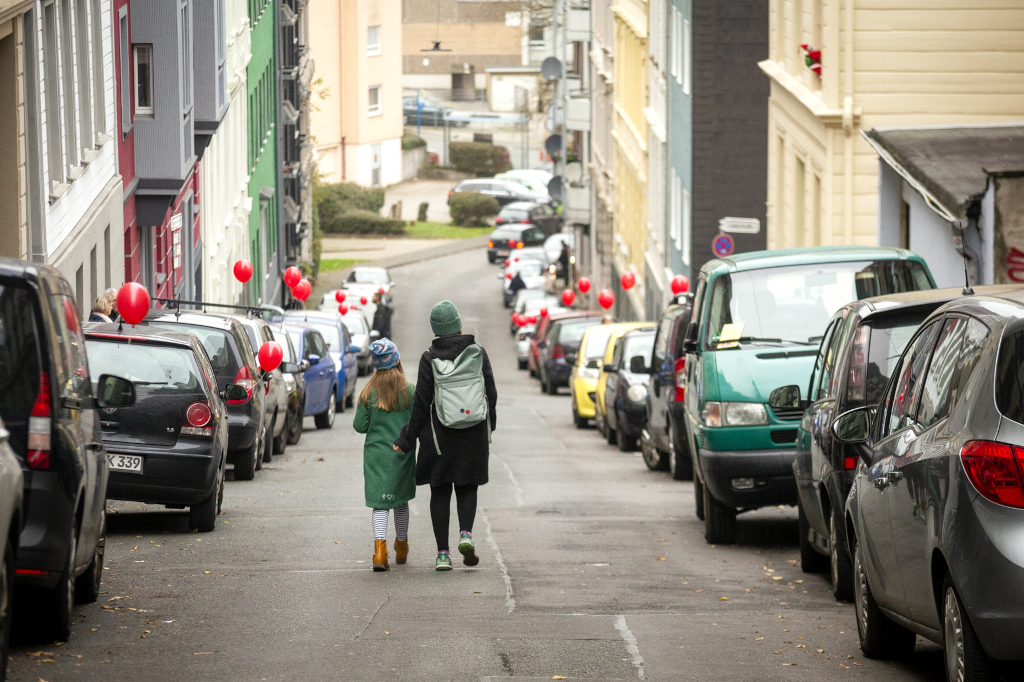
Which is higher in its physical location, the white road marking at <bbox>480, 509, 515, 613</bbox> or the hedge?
the hedge

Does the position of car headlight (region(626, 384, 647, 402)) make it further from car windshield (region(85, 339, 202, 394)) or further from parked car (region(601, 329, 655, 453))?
car windshield (region(85, 339, 202, 394))

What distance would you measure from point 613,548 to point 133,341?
3.67 metres

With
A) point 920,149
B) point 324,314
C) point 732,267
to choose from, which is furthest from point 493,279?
point 732,267

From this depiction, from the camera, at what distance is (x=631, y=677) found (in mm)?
7230

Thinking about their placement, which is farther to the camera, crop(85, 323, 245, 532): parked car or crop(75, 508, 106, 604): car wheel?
crop(85, 323, 245, 532): parked car

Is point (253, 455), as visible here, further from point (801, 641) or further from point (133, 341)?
point (801, 641)

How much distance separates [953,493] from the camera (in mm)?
5871

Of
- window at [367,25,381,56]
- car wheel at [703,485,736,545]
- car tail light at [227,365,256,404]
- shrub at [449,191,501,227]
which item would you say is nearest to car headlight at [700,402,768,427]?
car wheel at [703,485,736,545]

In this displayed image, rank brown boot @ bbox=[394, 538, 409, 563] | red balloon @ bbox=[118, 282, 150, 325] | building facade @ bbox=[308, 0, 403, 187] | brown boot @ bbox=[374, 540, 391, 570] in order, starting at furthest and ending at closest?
1. building facade @ bbox=[308, 0, 403, 187]
2. red balloon @ bbox=[118, 282, 150, 325]
3. brown boot @ bbox=[394, 538, 409, 563]
4. brown boot @ bbox=[374, 540, 391, 570]

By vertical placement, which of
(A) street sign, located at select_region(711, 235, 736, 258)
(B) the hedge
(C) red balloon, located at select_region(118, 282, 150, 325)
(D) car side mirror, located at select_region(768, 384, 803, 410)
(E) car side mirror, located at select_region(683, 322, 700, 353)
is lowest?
(D) car side mirror, located at select_region(768, 384, 803, 410)

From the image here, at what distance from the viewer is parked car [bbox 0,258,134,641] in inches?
273

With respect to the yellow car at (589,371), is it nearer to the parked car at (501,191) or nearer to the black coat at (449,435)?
the black coat at (449,435)

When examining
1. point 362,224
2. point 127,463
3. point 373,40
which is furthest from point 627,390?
point 373,40

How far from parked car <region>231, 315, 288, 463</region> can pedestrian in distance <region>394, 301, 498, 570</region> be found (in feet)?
28.6
